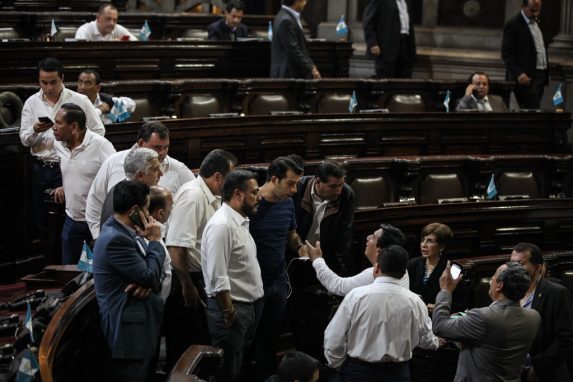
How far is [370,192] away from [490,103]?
2.40 m

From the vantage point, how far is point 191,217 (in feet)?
14.5

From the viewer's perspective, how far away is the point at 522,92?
875cm

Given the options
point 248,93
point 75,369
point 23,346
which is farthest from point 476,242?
point 23,346

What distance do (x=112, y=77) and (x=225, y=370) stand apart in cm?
429

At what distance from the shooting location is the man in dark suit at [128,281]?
3623 mm

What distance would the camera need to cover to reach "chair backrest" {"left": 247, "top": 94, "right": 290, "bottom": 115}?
7.50m

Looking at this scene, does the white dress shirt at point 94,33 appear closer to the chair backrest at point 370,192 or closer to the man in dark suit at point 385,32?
the man in dark suit at point 385,32

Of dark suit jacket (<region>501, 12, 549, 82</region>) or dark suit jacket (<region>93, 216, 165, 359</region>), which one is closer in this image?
dark suit jacket (<region>93, 216, 165, 359</region>)

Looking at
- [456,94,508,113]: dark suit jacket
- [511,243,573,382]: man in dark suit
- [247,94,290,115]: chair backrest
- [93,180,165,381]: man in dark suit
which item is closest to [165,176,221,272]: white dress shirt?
[93,180,165,381]: man in dark suit

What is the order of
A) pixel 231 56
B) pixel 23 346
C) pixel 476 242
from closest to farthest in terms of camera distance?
1. pixel 23 346
2. pixel 476 242
3. pixel 231 56

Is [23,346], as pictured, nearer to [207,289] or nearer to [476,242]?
[207,289]

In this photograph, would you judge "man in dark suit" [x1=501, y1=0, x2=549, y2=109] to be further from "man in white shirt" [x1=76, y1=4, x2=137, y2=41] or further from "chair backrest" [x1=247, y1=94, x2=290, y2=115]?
"man in white shirt" [x1=76, y1=4, x2=137, y2=41]

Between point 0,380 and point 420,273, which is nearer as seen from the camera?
point 0,380

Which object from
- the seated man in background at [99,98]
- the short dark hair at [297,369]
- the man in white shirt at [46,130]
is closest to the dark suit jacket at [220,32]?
the seated man in background at [99,98]
